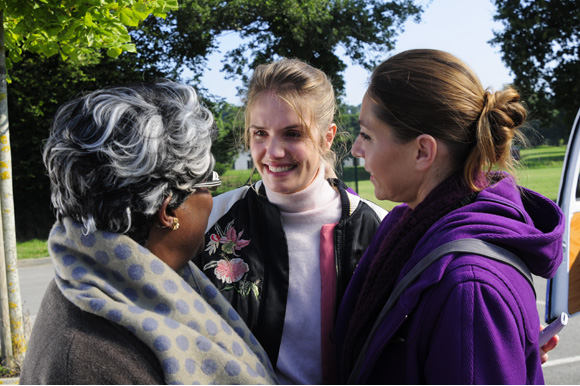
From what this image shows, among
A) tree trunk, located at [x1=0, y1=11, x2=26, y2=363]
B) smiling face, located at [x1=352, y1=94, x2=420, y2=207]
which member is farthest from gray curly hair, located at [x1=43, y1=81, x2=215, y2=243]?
tree trunk, located at [x1=0, y1=11, x2=26, y2=363]

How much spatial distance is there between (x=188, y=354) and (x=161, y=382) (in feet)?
0.29

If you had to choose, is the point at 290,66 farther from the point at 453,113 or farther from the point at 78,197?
the point at 78,197

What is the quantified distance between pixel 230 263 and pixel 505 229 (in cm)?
108

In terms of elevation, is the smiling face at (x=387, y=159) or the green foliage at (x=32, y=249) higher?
the smiling face at (x=387, y=159)

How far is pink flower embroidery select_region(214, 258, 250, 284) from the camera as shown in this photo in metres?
2.10

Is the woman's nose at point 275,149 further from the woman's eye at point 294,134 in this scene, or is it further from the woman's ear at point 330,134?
the woman's ear at point 330,134

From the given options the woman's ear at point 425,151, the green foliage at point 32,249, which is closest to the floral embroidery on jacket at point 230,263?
the woman's ear at point 425,151

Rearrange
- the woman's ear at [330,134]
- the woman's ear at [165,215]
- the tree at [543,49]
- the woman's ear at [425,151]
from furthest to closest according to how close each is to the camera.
A: 1. the tree at [543,49]
2. the woman's ear at [330,134]
3. the woman's ear at [425,151]
4. the woman's ear at [165,215]

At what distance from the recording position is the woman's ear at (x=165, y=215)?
141 cm

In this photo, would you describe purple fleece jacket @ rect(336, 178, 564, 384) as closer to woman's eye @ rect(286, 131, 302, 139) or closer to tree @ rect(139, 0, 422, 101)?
woman's eye @ rect(286, 131, 302, 139)

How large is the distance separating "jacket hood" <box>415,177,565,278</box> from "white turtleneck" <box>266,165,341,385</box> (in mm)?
664

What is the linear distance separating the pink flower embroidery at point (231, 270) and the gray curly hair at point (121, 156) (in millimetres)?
724

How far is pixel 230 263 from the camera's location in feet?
6.97

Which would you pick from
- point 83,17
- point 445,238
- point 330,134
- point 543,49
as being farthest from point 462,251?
point 543,49
